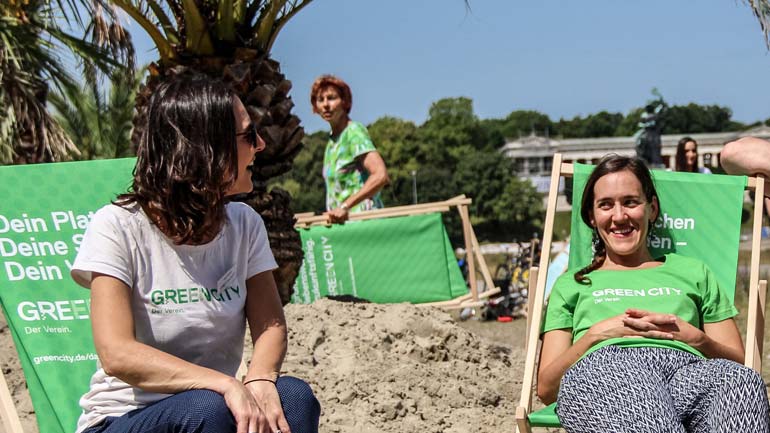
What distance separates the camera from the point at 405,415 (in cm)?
452

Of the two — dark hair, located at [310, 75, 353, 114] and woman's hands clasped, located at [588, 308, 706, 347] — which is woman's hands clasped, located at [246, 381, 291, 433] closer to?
woman's hands clasped, located at [588, 308, 706, 347]

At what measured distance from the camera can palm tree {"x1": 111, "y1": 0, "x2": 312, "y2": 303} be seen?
5473 millimetres

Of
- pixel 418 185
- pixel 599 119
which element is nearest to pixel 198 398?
pixel 418 185

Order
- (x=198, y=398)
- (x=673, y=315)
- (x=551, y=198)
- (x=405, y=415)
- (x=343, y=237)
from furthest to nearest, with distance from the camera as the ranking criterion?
(x=343, y=237) → (x=405, y=415) → (x=551, y=198) → (x=673, y=315) → (x=198, y=398)

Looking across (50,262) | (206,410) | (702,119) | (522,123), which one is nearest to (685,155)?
(50,262)

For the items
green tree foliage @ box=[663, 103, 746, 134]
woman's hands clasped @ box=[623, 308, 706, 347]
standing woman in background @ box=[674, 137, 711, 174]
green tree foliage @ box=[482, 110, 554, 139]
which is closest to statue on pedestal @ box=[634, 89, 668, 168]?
standing woman in background @ box=[674, 137, 711, 174]

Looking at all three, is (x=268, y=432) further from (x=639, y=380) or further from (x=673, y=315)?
(x=673, y=315)

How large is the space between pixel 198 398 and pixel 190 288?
1.08 feet

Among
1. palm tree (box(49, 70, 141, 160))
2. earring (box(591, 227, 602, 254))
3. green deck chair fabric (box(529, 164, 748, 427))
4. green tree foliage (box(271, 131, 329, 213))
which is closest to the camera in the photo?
earring (box(591, 227, 602, 254))

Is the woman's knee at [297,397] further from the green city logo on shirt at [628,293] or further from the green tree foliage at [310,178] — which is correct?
the green tree foliage at [310,178]

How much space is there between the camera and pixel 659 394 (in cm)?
290

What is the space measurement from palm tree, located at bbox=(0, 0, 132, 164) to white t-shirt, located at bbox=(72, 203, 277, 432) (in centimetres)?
951

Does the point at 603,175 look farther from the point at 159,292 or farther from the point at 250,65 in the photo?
the point at 250,65

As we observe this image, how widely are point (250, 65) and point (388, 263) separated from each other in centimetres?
242
